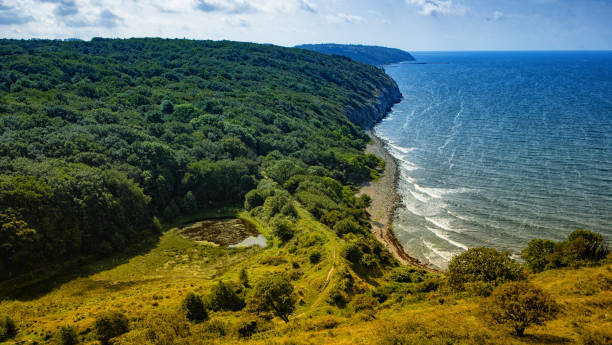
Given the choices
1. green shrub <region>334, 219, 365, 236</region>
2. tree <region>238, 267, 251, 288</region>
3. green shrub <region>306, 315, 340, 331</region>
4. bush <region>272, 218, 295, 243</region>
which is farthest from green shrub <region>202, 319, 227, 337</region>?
green shrub <region>334, 219, 365, 236</region>

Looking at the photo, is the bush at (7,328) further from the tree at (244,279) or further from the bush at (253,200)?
the bush at (253,200)

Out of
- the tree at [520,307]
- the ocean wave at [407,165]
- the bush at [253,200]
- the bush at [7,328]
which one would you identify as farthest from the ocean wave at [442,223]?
the bush at [7,328]

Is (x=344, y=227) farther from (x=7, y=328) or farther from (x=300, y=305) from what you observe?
(x=7, y=328)

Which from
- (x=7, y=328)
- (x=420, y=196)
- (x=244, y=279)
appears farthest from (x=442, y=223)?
(x=7, y=328)

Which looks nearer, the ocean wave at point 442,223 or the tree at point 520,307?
the tree at point 520,307

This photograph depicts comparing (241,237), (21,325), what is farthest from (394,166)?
(21,325)

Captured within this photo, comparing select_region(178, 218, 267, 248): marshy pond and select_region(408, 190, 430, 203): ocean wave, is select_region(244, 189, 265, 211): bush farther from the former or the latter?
select_region(408, 190, 430, 203): ocean wave
